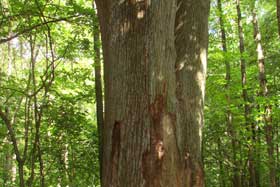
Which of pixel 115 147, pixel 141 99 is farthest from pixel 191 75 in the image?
pixel 115 147

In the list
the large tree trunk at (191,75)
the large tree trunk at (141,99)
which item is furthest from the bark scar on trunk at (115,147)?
the large tree trunk at (191,75)

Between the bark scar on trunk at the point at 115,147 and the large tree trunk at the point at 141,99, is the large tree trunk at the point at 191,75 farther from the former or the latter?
the bark scar on trunk at the point at 115,147

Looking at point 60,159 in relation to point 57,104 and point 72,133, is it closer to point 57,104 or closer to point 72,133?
point 72,133

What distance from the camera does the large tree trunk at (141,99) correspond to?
2.43m

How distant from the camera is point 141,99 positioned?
248 centimetres

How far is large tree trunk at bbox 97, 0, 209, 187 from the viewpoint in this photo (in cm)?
243

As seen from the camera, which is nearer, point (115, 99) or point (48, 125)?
point (115, 99)

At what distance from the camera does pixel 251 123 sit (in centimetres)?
1011

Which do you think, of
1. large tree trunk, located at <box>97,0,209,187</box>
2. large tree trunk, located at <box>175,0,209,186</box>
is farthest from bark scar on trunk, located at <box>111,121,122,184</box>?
large tree trunk, located at <box>175,0,209,186</box>

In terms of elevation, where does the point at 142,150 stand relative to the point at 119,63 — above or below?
below

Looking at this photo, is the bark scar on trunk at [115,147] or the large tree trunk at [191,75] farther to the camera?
the large tree trunk at [191,75]

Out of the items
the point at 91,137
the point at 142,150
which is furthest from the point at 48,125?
the point at 142,150

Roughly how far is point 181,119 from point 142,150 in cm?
75

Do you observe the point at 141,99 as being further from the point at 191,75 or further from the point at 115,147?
the point at 191,75
